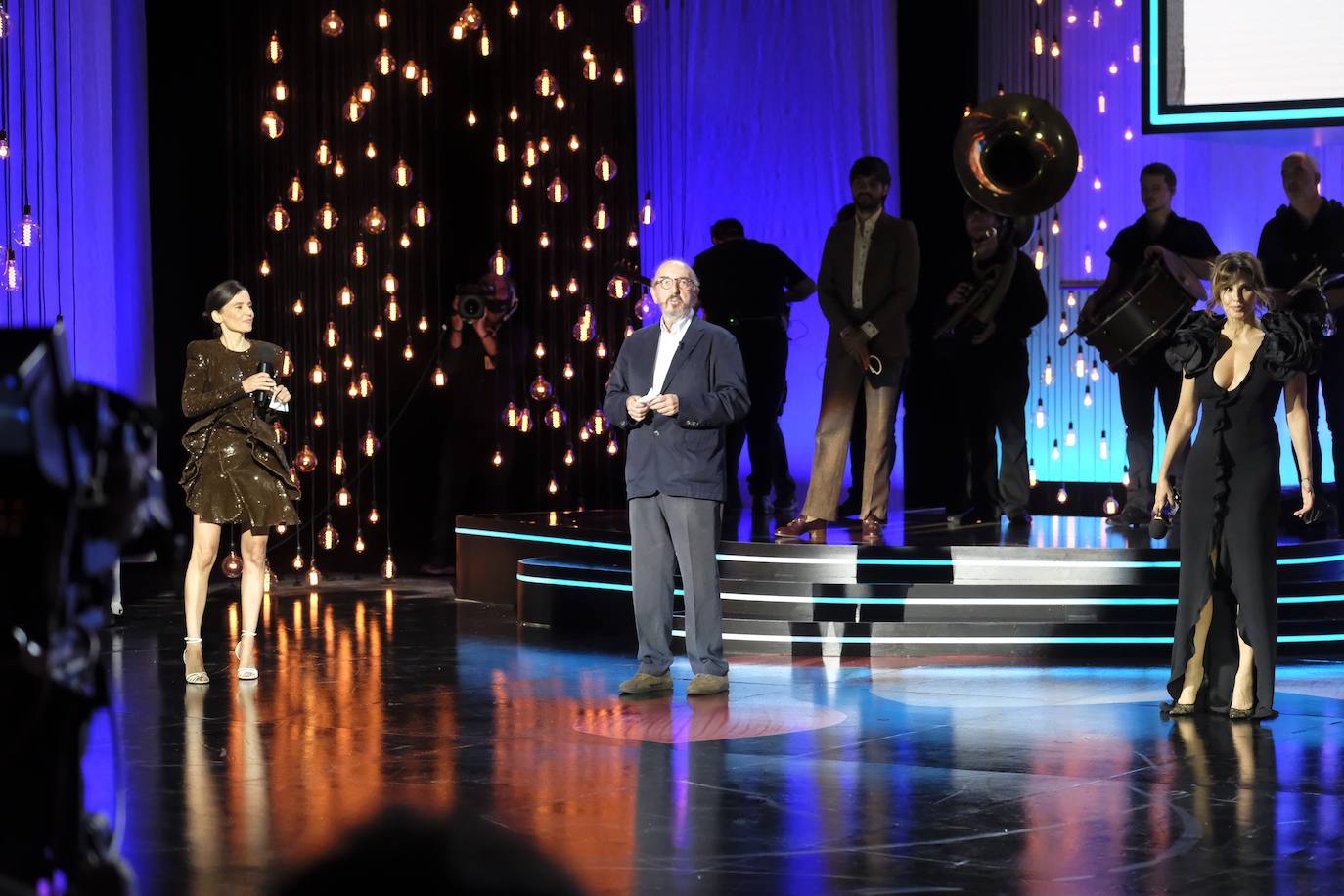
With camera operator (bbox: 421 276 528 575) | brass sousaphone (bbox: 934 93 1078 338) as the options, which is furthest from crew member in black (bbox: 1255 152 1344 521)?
camera operator (bbox: 421 276 528 575)

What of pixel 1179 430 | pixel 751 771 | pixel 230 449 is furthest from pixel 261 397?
pixel 1179 430

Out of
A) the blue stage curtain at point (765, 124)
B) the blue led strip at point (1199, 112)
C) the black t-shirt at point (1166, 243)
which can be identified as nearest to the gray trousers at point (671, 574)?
the black t-shirt at point (1166, 243)

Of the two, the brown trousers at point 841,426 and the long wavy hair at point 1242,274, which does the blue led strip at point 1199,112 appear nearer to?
the brown trousers at point 841,426

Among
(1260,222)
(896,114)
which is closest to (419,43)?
(896,114)

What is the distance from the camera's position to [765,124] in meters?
11.1

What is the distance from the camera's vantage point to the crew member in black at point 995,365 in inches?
328

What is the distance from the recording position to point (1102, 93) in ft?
34.3

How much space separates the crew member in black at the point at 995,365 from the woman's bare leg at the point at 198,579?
3.67 m

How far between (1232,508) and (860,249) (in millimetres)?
2653

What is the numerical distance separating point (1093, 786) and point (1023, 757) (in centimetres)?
41

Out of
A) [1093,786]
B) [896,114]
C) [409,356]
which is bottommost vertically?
[1093,786]

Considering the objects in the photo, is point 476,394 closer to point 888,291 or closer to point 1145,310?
point 888,291

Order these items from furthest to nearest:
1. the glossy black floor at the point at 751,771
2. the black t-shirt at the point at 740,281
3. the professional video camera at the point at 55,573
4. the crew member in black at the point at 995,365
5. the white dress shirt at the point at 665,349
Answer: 1. the black t-shirt at the point at 740,281
2. the crew member in black at the point at 995,365
3. the white dress shirt at the point at 665,349
4. the glossy black floor at the point at 751,771
5. the professional video camera at the point at 55,573

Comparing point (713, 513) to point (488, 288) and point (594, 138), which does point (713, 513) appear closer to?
point (488, 288)
